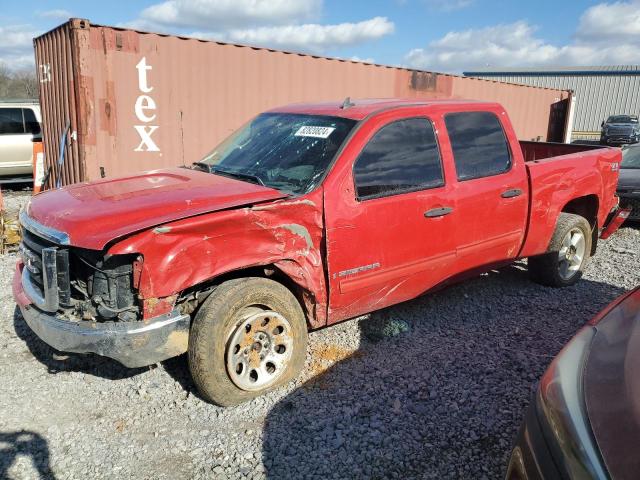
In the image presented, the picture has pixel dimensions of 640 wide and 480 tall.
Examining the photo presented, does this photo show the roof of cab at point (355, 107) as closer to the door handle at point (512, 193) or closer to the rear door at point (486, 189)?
the rear door at point (486, 189)

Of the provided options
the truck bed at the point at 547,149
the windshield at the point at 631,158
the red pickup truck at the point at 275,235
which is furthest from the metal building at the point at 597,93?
the red pickup truck at the point at 275,235

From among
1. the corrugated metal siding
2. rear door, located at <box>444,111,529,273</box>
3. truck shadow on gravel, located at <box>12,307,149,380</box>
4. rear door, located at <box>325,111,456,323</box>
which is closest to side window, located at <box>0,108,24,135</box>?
the corrugated metal siding

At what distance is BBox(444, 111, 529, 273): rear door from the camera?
402cm

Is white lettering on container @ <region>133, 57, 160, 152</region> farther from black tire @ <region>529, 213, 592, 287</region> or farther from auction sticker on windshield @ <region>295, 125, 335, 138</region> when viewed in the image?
black tire @ <region>529, 213, 592, 287</region>

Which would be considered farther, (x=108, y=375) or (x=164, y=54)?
(x=164, y=54)

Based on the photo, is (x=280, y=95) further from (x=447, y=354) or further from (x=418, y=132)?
(x=447, y=354)

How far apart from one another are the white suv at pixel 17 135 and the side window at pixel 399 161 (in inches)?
378

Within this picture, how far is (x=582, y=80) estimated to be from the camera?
4347cm

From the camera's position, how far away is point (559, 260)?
5.14 m

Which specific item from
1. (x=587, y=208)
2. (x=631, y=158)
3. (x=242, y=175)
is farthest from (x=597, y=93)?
(x=242, y=175)

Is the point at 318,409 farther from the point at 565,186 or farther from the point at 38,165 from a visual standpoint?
the point at 38,165

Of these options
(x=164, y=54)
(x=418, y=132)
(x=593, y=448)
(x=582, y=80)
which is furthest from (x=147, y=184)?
(x=582, y=80)

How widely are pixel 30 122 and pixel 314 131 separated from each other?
9.57 meters

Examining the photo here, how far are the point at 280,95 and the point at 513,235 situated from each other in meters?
5.90
